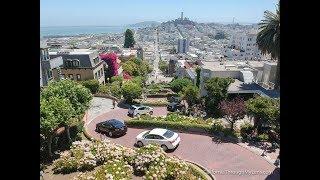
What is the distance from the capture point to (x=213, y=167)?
77.9 feet

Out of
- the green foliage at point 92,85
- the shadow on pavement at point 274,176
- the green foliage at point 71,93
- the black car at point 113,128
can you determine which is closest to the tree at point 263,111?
the shadow on pavement at point 274,176

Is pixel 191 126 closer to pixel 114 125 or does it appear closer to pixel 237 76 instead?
pixel 114 125

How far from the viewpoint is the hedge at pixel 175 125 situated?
102 ft

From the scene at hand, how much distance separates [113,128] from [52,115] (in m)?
7.07

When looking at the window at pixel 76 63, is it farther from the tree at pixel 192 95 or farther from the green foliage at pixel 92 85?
the tree at pixel 192 95

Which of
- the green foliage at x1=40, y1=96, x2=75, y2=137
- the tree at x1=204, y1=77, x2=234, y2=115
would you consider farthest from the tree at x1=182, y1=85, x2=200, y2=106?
the green foliage at x1=40, y1=96, x2=75, y2=137

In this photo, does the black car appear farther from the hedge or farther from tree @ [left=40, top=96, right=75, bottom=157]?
tree @ [left=40, top=96, right=75, bottom=157]

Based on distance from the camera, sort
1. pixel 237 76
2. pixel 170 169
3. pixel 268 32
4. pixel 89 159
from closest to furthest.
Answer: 1. pixel 170 169
2. pixel 89 159
3. pixel 268 32
4. pixel 237 76

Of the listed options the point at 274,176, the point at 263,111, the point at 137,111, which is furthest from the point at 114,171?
the point at 137,111

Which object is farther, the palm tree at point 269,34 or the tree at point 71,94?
the palm tree at point 269,34

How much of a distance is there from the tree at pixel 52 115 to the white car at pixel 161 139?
565 cm

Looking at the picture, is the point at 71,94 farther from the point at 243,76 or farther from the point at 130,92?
the point at 243,76
